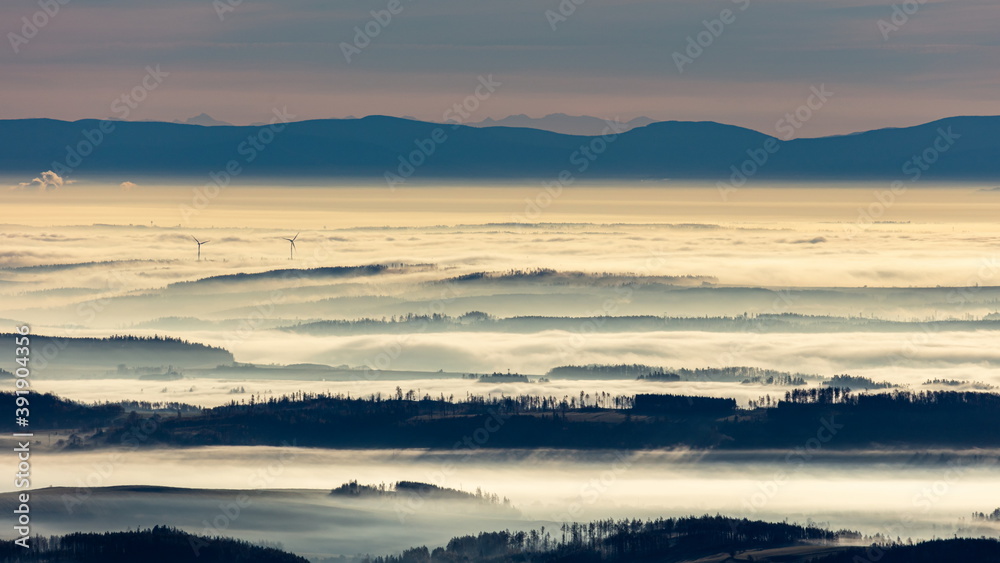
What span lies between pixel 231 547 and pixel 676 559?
186 feet

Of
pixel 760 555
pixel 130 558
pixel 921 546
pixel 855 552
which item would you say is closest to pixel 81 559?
Answer: pixel 130 558

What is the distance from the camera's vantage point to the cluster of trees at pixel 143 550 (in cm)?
18044

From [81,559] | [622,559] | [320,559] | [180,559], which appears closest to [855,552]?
[622,559]

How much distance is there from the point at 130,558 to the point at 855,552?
292 ft

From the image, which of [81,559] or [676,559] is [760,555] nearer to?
[676,559]

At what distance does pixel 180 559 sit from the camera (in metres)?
182

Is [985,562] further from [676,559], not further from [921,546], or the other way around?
[676,559]

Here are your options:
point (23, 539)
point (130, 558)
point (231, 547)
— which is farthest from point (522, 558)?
point (23, 539)

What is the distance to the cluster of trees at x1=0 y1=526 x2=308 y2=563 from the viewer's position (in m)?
180

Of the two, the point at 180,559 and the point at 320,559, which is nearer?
the point at 180,559

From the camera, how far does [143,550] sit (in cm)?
18750

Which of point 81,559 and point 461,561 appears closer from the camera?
point 81,559

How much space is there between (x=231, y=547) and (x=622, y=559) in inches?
1989

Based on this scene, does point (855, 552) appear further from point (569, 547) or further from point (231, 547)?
point (231, 547)
